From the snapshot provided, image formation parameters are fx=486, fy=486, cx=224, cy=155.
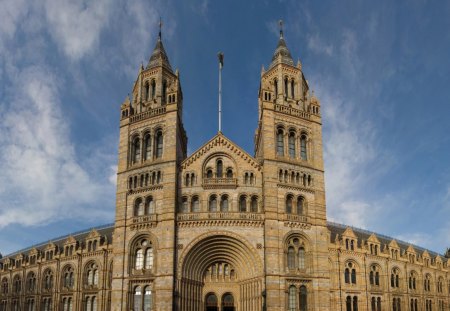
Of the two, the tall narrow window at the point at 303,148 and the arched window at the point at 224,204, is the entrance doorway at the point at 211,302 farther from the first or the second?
the tall narrow window at the point at 303,148

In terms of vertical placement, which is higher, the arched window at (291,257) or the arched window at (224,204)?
the arched window at (224,204)

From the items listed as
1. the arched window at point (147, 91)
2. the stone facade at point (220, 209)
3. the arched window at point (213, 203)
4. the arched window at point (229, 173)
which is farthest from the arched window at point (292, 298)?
the arched window at point (147, 91)

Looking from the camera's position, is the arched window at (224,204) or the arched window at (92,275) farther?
the arched window at (92,275)

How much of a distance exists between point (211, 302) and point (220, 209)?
976 centimetres

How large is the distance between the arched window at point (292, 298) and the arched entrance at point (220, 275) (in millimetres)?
3015

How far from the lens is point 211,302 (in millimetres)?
50438

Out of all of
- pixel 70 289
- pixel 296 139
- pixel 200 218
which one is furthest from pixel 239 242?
pixel 70 289

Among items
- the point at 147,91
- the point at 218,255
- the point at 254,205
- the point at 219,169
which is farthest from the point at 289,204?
the point at 147,91

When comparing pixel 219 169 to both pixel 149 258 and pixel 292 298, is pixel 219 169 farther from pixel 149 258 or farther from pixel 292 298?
pixel 292 298

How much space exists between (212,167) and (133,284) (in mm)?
14334

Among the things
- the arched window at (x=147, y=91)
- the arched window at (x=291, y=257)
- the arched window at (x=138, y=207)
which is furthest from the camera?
the arched window at (x=147, y=91)

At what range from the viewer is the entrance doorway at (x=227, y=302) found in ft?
165

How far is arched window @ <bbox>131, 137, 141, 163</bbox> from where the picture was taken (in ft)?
175

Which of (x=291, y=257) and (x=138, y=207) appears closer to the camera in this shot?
(x=291, y=257)
